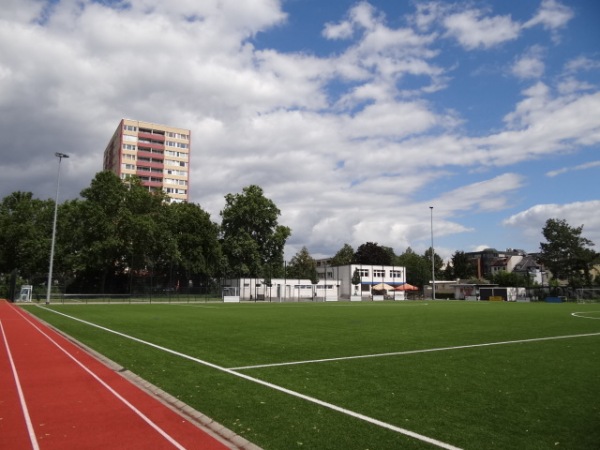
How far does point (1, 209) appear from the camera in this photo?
220ft

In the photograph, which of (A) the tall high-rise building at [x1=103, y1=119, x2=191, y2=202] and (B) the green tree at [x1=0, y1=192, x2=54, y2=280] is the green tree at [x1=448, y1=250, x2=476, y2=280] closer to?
(A) the tall high-rise building at [x1=103, y1=119, x2=191, y2=202]

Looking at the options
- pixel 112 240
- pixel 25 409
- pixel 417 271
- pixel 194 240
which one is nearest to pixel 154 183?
pixel 194 240

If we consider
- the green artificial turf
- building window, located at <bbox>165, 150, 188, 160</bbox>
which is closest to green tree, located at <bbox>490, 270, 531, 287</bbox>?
building window, located at <bbox>165, 150, 188, 160</bbox>

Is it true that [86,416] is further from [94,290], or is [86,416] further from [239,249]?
[239,249]

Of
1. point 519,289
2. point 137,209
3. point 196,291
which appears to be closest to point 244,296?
point 196,291

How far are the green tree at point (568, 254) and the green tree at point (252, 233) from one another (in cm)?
4851

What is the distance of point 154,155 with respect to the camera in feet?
363

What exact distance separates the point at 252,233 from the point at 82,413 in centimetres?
7460

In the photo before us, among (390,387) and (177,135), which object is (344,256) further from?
(390,387)

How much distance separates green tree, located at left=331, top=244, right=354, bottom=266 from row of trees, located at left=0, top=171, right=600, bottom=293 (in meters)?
43.9

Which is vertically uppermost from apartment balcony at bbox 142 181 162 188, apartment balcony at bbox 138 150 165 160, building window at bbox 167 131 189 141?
building window at bbox 167 131 189 141

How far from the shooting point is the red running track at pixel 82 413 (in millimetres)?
6176

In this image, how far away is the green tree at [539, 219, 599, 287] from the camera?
82125mm

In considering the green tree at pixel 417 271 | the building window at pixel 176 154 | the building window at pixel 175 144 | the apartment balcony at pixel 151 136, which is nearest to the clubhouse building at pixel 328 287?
the green tree at pixel 417 271
